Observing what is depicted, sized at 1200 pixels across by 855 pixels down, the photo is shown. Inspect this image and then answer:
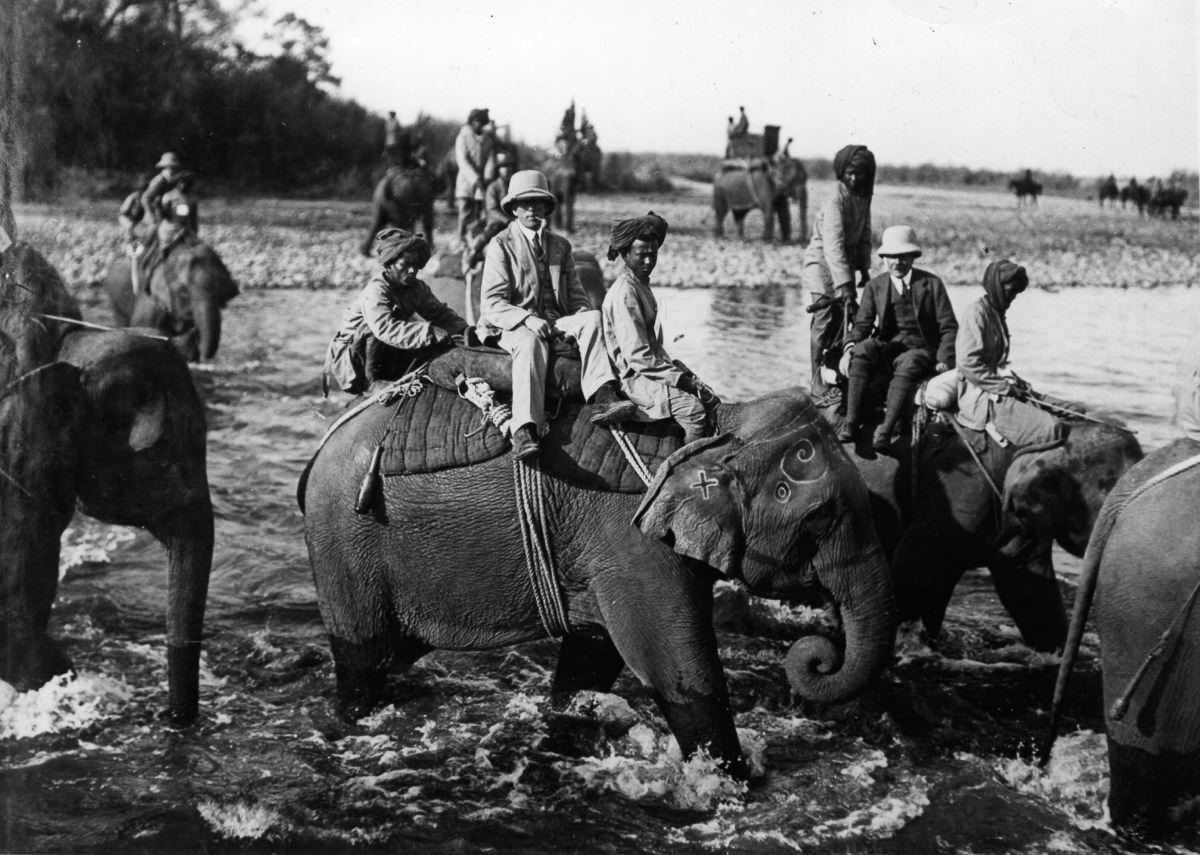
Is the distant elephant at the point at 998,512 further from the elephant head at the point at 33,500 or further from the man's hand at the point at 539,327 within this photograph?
the elephant head at the point at 33,500

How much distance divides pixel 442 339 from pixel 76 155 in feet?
65.4

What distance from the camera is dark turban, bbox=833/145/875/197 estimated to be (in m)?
9.36

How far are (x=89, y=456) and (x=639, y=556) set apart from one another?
288 cm

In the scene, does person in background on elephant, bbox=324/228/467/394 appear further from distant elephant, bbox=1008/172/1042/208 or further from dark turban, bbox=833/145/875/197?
distant elephant, bbox=1008/172/1042/208

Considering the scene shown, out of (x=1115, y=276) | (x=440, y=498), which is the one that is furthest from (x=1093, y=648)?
(x=1115, y=276)

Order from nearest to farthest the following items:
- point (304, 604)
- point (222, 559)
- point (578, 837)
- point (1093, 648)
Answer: point (578, 837) < point (1093, 648) < point (304, 604) < point (222, 559)

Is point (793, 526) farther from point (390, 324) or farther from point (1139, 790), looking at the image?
point (390, 324)

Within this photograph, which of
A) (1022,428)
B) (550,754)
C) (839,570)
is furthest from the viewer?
(1022,428)

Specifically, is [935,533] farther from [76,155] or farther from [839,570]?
[76,155]

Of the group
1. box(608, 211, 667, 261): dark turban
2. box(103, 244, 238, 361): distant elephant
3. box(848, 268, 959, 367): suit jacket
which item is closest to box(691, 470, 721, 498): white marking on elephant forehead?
box(608, 211, 667, 261): dark turban

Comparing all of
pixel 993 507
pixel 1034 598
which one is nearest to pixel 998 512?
pixel 993 507

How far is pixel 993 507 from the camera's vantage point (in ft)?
27.6

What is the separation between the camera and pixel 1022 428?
834 centimetres

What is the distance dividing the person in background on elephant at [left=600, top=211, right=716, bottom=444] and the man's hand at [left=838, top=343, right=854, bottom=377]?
229cm
